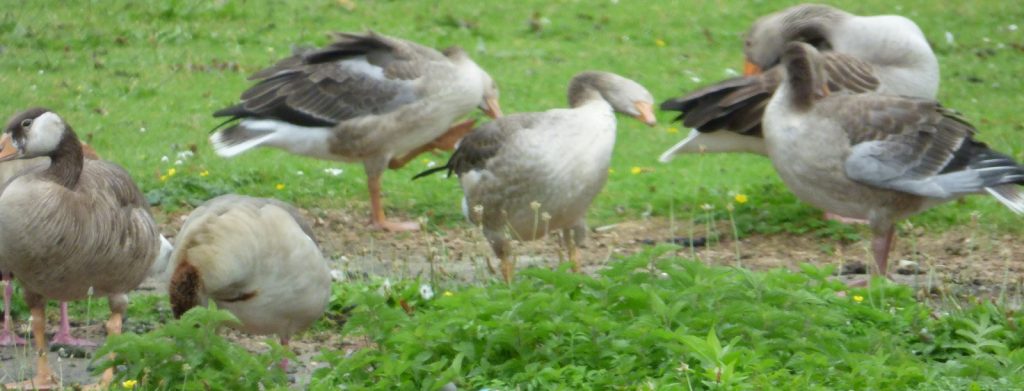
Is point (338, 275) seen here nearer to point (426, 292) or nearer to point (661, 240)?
point (426, 292)

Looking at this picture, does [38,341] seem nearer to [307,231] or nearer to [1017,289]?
[307,231]

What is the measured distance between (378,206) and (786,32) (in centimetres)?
363

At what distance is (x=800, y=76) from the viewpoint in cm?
820

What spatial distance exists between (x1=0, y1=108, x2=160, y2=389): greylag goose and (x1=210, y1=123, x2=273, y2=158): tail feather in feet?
8.86

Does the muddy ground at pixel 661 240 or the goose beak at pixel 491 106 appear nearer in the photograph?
the muddy ground at pixel 661 240

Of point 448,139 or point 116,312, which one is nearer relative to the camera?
point 116,312

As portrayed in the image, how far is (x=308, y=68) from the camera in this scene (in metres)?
10.2

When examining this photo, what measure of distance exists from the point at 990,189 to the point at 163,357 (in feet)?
15.5

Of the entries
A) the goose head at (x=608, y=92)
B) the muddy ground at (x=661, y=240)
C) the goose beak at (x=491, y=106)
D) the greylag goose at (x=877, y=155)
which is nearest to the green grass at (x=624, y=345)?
the muddy ground at (x=661, y=240)

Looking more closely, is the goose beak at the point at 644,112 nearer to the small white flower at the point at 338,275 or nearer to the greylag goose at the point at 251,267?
the small white flower at the point at 338,275

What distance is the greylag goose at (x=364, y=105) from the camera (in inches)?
390

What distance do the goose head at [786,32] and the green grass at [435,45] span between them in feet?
2.73

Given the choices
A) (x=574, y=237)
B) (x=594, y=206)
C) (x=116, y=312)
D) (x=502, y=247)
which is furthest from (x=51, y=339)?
(x=594, y=206)

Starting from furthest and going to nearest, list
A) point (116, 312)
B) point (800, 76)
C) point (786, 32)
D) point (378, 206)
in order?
point (786, 32)
point (378, 206)
point (800, 76)
point (116, 312)
